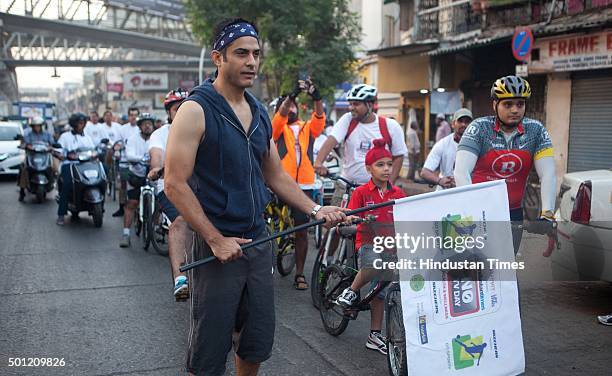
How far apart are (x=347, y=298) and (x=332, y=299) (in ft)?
1.69

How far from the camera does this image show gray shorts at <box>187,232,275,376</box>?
3.23 meters

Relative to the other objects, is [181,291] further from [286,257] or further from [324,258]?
[286,257]

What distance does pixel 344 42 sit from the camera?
21.8 m

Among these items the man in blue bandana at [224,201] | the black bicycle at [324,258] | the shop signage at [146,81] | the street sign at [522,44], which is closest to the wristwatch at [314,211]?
the man in blue bandana at [224,201]

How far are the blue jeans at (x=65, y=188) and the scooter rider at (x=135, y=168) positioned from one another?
1901 millimetres

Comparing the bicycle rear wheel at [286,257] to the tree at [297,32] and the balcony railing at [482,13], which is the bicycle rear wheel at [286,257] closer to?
the balcony railing at [482,13]

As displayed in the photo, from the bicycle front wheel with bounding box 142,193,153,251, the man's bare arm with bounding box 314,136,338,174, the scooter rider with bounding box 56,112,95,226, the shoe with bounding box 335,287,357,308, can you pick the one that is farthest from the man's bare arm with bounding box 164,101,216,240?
the scooter rider with bounding box 56,112,95,226

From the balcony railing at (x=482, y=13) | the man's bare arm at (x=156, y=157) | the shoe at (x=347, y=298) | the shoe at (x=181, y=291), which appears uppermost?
the balcony railing at (x=482, y=13)

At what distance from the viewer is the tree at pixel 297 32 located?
67.2ft

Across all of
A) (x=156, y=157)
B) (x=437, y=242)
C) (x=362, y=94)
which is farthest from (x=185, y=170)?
(x=156, y=157)

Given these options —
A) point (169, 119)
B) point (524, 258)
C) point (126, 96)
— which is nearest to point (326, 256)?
point (524, 258)

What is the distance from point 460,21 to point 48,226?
12903mm

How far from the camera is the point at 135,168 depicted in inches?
384

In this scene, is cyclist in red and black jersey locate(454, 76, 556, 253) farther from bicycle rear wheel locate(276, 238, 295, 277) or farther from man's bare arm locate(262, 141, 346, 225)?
bicycle rear wheel locate(276, 238, 295, 277)
